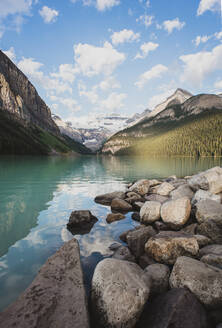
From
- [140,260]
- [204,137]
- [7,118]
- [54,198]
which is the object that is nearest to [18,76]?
[7,118]

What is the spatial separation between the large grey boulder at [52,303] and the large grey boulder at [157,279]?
6.94 ft

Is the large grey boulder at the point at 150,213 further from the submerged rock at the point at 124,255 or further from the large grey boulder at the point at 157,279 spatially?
the large grey boulder at the point at 157,279

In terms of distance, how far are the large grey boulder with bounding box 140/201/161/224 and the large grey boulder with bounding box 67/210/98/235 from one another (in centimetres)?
345

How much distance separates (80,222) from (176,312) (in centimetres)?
802

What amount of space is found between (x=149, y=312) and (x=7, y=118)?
172085 millimetres

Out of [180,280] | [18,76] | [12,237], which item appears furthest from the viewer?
[18,76]

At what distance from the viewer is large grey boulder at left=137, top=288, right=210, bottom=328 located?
142 inches

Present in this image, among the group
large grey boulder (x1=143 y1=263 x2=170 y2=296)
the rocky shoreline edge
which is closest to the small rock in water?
the rocky shoreline edge

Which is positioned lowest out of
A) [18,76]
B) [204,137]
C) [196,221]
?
[196,221]

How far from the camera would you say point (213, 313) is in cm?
417

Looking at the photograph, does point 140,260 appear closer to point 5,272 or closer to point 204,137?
point 5,272

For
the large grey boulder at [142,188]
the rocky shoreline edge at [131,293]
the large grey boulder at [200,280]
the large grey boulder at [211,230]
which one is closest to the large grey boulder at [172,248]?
the rocky shoreline edge at [131,293]

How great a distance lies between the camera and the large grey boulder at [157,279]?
5.13 meters

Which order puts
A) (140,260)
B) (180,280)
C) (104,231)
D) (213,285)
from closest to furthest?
(213,285), (180,280), (140,260), (104,231)
